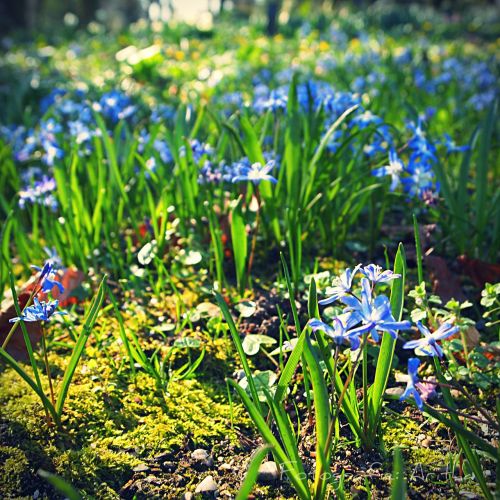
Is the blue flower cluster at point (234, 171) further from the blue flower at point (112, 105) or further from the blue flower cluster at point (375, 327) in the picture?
the blue flower at point (112, 105)

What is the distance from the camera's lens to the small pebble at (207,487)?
139 centimetres

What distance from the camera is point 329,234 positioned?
7.41ft

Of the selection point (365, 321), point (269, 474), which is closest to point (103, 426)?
point (269, 474)

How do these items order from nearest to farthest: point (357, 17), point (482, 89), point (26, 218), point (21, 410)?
1. point (21, 410)
2. point (26, 218)
3. point (482, 89)
4. point (357, 17)

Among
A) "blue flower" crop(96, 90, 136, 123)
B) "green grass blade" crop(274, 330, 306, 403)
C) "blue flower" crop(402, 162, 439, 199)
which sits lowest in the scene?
"green grass blade" crop(274, 330, 306, 403)

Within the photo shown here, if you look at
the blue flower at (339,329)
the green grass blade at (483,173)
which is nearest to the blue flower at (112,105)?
the green grass blade at (483,173)

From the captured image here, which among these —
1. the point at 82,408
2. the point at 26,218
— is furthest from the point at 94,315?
the point at 26,218

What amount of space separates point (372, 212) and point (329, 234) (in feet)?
0.60

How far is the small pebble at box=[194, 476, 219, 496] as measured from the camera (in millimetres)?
1387

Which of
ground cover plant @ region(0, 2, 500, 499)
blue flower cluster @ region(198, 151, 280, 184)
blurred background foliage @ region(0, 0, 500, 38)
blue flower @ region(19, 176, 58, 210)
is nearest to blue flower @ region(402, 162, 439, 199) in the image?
ground cover plant @ region(0, 2, 500, 499)

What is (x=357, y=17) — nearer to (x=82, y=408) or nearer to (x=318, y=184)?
(x=318, y=184)

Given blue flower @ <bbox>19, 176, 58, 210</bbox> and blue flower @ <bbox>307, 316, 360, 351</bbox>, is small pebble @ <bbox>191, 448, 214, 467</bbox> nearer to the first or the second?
blue flower @ <bbox>307, 316, 360, 351</bbox>

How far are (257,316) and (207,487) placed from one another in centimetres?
68

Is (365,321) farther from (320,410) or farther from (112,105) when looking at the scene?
(112,105)
